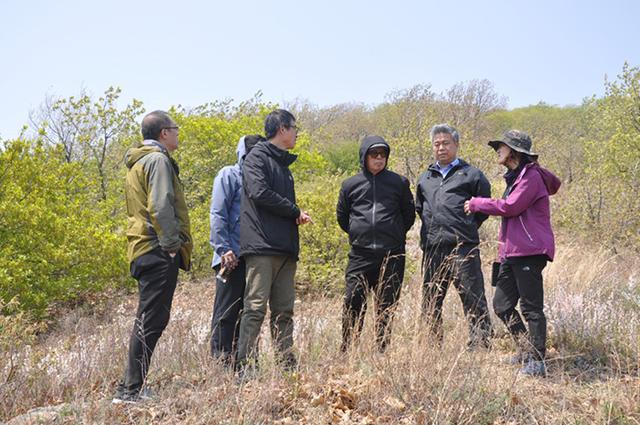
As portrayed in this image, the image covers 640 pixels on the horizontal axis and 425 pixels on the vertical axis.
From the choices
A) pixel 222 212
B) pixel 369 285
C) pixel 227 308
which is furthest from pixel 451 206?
pixel 227 308

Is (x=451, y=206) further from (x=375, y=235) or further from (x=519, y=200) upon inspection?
(x=375, y=235)

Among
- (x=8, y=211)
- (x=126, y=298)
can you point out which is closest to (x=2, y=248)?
(x=8, y=211)

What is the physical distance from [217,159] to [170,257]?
870 cm

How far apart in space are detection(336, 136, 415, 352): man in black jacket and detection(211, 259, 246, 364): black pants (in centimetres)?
88

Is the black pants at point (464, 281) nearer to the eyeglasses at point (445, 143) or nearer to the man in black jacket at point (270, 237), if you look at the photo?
the eyeglasses at point (445, 143)

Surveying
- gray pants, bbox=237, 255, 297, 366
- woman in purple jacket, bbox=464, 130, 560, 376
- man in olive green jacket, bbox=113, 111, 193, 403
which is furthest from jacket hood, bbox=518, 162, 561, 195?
man in olive green jacket, bbox=113, 111, 193, 403

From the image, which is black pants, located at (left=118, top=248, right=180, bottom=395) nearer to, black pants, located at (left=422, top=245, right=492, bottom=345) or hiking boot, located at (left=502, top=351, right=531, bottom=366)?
black pants, located at (left=422, top=245, right=492, bottom=345)

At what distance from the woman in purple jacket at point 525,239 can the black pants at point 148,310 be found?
238 centimetres

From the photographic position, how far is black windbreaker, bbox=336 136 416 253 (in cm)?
422

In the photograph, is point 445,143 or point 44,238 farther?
point 44,238

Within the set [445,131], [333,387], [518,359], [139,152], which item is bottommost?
[518,359]

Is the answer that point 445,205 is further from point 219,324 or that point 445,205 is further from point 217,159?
point 217,159

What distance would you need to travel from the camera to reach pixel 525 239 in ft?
13.4

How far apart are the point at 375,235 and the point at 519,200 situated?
1129 mm
